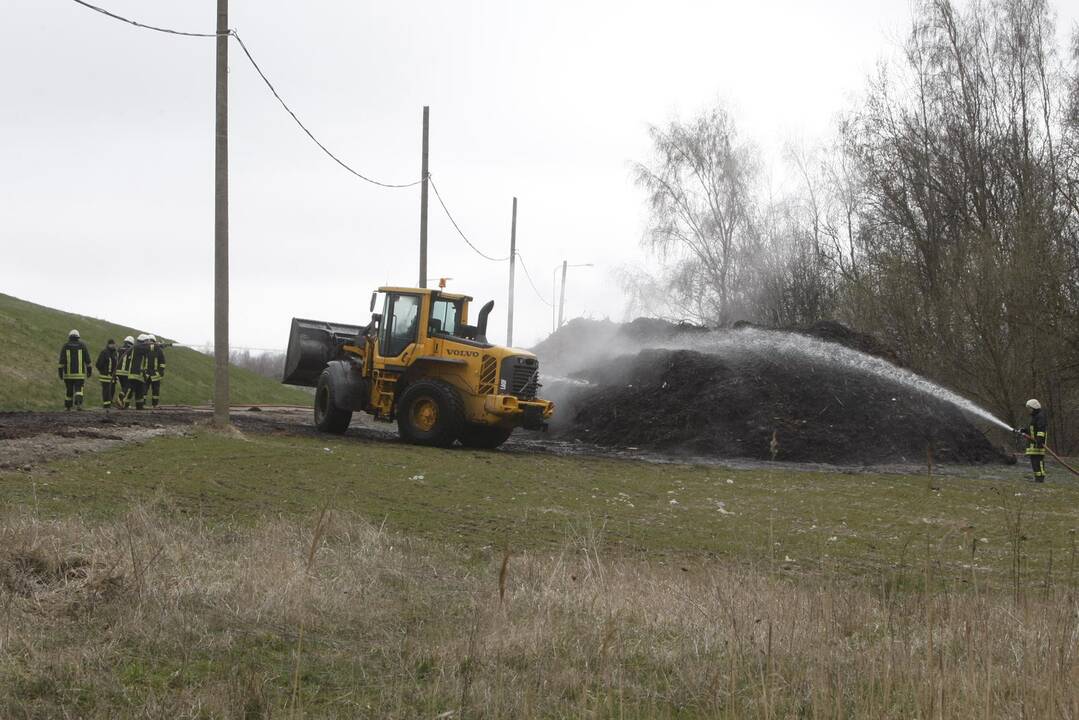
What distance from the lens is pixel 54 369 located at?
3528 cm

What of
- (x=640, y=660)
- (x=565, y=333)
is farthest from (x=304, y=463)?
(x=565, y=333)

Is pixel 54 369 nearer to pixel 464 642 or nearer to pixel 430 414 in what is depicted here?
pixel 430 414

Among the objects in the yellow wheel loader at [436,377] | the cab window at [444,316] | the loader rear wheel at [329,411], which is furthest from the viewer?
the loader rear wheel at [329,411]

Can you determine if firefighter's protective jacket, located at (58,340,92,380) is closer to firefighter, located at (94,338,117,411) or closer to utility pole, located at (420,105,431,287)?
firefighter, located at (94,338,117,411)

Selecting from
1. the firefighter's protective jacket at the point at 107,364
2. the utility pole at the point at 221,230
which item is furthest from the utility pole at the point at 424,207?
the utility pole at the point at 221,230

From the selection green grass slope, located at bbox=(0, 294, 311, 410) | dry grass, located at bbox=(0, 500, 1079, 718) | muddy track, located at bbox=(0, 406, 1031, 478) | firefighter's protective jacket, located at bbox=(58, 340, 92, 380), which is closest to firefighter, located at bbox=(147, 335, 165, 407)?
firefighter's protective jacket, located at bbox=(58, 340, 92, 380)

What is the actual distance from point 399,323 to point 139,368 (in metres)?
10.5

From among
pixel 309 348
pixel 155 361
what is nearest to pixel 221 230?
pixel 309 348

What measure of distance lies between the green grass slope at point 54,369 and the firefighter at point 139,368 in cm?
396

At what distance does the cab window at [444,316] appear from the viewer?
68.8 ft

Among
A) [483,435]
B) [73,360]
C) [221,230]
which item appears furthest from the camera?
[73,360]

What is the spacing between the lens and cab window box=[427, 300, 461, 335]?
20984 mm

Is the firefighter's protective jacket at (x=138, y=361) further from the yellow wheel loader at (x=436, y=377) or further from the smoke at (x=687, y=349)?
the smoke at (x=687, y=349)

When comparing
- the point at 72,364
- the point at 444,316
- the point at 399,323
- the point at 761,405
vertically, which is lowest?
the point at 761,405
